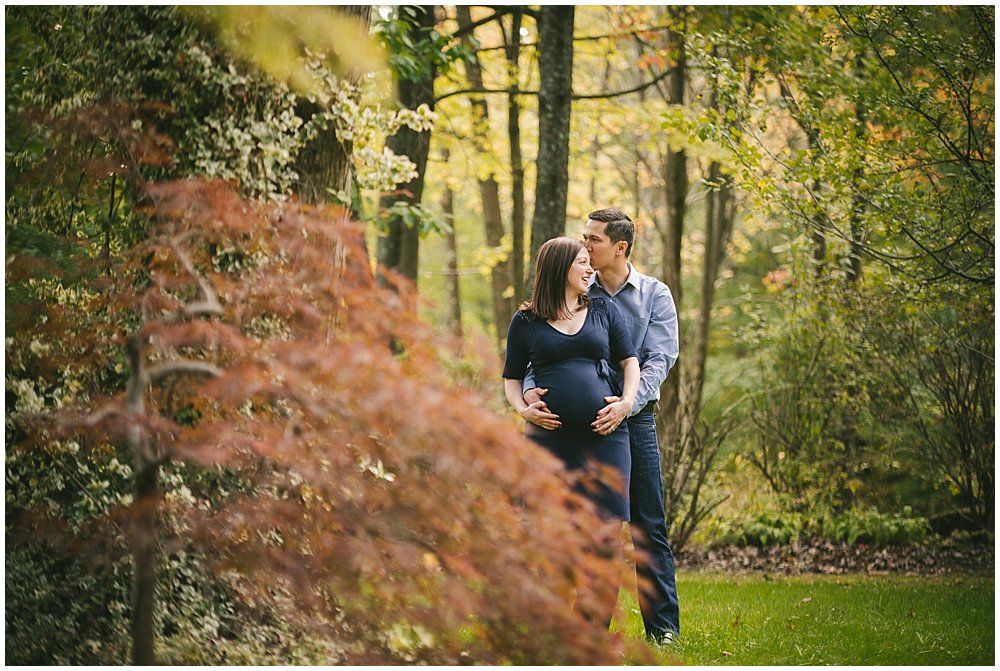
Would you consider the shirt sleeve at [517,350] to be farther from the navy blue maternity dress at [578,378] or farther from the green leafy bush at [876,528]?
the green leafy bush at [876,528]

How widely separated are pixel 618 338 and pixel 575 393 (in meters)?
0.36

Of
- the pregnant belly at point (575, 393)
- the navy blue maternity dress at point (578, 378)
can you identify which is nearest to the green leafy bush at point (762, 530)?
the navy blue maternity dress at point (578, 378)

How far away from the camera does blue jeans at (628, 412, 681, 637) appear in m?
3.87

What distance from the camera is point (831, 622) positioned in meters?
4.74

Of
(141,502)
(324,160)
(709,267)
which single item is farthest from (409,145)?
(141,502)

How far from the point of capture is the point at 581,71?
47.6 feet

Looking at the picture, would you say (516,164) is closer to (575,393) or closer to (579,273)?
(579,273)

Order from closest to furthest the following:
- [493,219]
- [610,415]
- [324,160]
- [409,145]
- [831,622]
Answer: [610,415] < [324,160] < [831,622] < [409,145] < [493,219]

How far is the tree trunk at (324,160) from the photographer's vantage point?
12.1 ft

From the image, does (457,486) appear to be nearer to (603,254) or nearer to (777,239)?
(603,254)

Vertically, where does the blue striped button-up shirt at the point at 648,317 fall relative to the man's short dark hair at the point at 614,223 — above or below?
below

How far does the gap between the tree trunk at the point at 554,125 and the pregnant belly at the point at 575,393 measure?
2.98 metres

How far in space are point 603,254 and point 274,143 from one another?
158cm

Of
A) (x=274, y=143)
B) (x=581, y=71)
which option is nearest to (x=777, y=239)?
(x=581, y=71)
